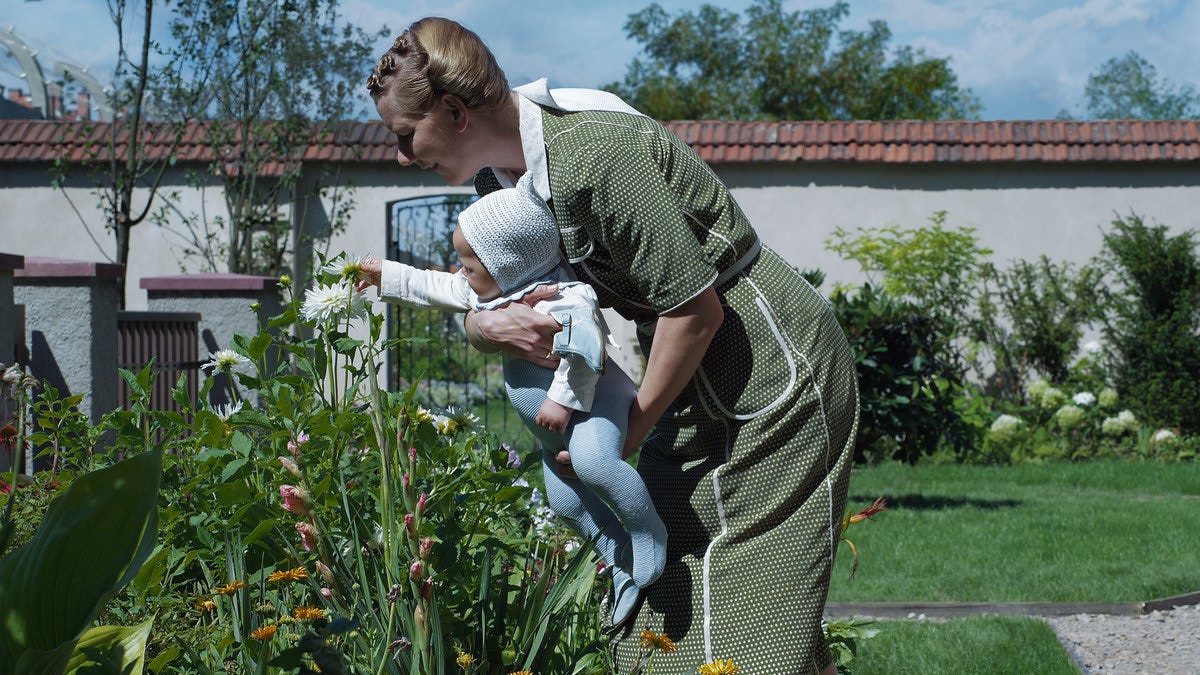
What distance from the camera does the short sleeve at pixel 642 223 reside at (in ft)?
5.58

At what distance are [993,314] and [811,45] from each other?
23.8 m

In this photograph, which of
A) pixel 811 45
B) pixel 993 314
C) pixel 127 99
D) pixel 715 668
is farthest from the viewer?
pixel 811 45

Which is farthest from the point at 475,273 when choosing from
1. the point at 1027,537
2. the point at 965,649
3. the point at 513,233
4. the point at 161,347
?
the point at 1027,537

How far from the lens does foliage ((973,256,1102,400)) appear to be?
1171 centimetres

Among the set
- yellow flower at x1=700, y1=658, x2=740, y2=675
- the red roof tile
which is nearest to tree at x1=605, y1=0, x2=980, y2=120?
the red roof tile

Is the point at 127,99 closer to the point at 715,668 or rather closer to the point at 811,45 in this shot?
the point at 715,668

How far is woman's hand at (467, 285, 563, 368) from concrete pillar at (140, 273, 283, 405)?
509 cm

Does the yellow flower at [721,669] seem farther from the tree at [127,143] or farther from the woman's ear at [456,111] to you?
the tree at [127,143]

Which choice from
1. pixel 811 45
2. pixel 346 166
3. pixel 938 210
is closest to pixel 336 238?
pixel 346 166

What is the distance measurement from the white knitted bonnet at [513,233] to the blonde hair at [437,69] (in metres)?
0.15

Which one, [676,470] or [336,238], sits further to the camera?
[336,238]

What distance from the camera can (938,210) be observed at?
479 inches

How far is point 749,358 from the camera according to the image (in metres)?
1.88

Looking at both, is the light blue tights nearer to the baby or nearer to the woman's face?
the baby
